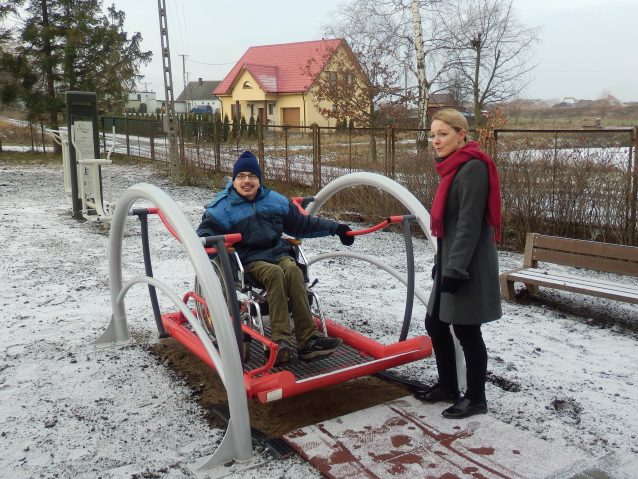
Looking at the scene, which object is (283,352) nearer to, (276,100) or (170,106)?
(170,106)

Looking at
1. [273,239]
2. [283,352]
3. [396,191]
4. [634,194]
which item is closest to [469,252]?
[396,191]

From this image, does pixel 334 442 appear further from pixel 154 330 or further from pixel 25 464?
pixel 154 330

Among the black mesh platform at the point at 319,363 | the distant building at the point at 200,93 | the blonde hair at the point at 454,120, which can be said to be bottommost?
the black mesh platform at the point at 319,363

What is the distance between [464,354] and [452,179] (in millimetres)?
964

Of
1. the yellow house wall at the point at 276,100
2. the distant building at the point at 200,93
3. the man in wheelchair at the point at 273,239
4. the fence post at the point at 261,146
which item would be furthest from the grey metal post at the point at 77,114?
the distant building at the point at 200,93

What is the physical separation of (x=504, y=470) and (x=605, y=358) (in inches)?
67.9

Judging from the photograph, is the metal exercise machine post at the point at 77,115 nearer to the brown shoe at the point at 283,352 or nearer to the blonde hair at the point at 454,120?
the brown shoe at the point at 283,352

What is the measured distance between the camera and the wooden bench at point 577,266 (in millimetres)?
4590

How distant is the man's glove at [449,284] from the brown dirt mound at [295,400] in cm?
91

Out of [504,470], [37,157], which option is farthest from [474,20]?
[504,470]

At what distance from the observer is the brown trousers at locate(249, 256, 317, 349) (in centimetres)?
320

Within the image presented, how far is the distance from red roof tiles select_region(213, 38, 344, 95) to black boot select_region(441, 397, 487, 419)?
3266 cm

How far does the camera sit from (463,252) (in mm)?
2697

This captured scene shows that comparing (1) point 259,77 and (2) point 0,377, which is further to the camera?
(1) point 259,77
